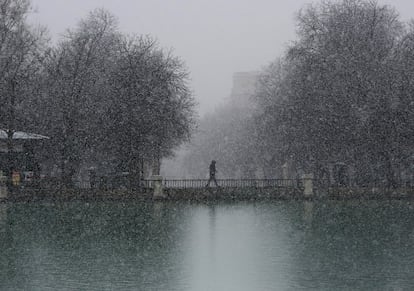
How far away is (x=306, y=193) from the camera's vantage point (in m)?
38.3

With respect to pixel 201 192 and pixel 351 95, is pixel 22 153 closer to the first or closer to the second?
pixel 201 192

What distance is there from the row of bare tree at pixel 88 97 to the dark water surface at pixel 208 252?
18.0 metres

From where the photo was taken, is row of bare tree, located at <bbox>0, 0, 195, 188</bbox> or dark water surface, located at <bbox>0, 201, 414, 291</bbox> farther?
row of bare tree, located at <bbox>0, 0, 195, 188</bbox>

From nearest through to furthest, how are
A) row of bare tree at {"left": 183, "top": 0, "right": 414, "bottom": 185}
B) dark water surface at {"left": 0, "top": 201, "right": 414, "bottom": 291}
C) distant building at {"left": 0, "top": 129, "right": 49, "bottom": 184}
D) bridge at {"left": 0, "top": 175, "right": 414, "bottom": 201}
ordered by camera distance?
dark water surface at {"left": 0, "top": 201, "right": 414, "bottom": 291} < bridge at {"left": 0, "top": 175, "right": 414, "bottom": 201} < row of bare tree at {"left": 183, "top": 0, "right": 414, "bottom": 185} < distant building at {"left": 0, "top": 129, "right": 49, "bottom": 184}

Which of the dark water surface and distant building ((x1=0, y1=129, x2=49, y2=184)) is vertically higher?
distant building ((x1=0, y1=129, x2=49, y2=184))

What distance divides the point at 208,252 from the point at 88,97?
31.9 meters

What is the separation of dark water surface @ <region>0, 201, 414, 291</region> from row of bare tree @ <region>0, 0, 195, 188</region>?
18.0 meters

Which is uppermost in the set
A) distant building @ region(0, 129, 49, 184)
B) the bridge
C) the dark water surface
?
distant building @ region(0, 129, 49, 184)

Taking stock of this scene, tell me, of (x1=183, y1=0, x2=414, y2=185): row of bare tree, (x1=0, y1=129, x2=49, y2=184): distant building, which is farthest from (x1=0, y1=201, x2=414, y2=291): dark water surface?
(x1=0, y1=129, x2=49, y2=184): distant building

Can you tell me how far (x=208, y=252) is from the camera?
1516 cm

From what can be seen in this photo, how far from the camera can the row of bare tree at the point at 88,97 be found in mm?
42812

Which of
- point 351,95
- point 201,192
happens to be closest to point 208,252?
point 201,192

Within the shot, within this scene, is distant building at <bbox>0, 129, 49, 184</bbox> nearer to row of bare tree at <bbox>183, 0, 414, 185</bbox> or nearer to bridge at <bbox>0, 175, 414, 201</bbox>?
bridge at <bbox>0, 175, 414, 201</bbox>

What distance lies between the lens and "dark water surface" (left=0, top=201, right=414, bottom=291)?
11.3 metres
